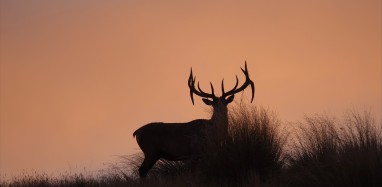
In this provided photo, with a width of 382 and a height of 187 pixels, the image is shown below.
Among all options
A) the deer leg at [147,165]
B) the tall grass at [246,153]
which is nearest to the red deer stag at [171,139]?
the deer leg at [147,165]

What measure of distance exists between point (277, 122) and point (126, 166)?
4735mm

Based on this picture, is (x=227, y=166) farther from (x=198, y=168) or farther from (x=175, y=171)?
(x=175, y=171)

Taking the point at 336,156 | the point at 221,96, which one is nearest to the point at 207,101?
the point at 221,96

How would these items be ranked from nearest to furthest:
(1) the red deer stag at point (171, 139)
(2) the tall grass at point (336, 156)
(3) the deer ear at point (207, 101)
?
(2) the tall grass at point (336, 156), (1) the red deer stag at point (171, 139), (3) the deer ear at point (207, 101)

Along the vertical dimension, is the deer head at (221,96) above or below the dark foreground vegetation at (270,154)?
above

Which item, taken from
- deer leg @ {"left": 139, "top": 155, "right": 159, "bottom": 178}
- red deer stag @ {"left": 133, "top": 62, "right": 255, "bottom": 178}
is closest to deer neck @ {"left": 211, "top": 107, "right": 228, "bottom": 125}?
red deer stag @ {"left": 133, "top": 62, "right": 255, "bottom": 178}

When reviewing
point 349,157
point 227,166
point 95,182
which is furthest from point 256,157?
point 95,182

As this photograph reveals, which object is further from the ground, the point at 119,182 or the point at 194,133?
the point at 194,133

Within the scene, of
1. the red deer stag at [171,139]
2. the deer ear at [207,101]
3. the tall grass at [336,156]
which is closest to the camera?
the tall grass at [336,156]

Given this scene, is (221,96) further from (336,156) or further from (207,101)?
(336,156)

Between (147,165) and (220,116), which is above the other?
(220,116)

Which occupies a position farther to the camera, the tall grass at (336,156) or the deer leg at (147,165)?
the deer leg at (147,165)

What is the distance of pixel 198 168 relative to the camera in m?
12.8

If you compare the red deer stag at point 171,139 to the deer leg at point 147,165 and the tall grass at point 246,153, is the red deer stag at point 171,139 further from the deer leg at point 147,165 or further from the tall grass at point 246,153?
the tall grass at point 246,153
